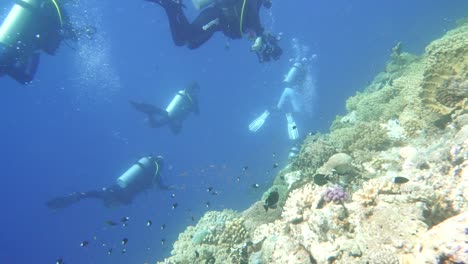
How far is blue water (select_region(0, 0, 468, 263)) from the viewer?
40.9 m

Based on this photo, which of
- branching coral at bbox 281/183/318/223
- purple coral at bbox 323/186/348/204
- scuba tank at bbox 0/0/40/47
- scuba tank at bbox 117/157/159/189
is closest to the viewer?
purple coral at bbox 323/186/348/204

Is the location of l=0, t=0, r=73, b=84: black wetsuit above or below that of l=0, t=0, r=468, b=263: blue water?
below

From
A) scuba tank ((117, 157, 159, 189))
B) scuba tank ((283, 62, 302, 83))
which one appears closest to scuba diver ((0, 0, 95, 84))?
scuba tank ((117, 157, 159, 189))

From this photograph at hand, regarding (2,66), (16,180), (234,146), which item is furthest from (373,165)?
(16,180)

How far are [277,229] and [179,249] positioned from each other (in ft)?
11.6

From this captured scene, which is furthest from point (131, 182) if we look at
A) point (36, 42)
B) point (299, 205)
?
point (299, 205)

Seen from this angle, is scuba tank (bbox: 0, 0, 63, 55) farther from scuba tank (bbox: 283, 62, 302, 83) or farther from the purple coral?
scuba tank (bbox: 283, 62, 302, 83)

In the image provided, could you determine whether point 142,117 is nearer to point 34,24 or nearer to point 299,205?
point 34,24

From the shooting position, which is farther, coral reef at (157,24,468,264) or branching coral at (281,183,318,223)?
branching coral at (281,183,318,223)

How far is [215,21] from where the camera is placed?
962 cm

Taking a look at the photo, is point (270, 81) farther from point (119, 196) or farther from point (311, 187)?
point (311, 187)

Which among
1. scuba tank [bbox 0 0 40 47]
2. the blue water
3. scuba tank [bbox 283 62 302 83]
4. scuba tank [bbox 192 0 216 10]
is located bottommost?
scuba tank [bbox 192 0 216 10]

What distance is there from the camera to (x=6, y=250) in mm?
72062

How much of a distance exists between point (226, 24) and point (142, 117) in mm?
80225
